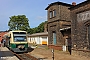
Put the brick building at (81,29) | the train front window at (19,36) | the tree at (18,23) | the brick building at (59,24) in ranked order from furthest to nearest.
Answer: the tree at (18,23)
the brick building at (59,24)
the train front window at (19,36)
the brick building at (81,29)

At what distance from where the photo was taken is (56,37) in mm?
25312

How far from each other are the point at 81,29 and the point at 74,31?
130cm

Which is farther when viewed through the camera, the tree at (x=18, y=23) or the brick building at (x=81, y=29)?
the tree at (x=18, y=23)

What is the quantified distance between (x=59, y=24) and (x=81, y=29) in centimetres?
828

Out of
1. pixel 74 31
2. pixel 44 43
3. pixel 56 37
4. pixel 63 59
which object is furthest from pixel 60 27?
pixel 44 43

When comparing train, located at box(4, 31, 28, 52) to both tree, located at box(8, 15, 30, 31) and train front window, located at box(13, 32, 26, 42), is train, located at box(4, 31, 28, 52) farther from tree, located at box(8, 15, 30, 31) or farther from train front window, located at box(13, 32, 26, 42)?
tree, located at box(8, 15, 30, 31)

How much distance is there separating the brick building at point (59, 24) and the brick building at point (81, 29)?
17.1 ft

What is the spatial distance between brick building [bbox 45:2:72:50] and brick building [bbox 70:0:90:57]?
5224 millimetres

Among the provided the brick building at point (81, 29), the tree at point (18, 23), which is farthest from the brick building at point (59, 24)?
the tree at point (18, 23)

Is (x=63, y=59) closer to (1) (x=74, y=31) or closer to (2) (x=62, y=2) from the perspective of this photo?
(1) (x=74, y=31)

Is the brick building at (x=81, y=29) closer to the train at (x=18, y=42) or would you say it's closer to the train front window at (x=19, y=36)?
the train at (x=18, y=42)

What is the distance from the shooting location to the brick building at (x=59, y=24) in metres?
24.4

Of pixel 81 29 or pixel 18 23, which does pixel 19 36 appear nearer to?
pixel 81 29

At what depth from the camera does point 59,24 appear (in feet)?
81.5
